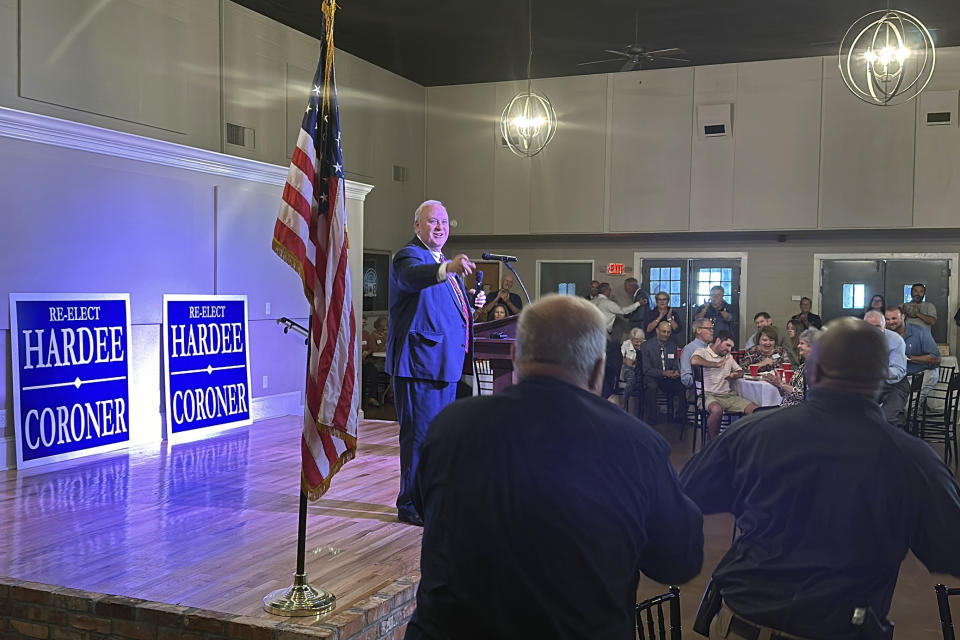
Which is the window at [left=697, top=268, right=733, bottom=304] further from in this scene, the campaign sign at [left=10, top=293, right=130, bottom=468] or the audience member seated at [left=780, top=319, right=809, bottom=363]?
the campaign sign at [left=10, top=293, right=130, bottom=468]

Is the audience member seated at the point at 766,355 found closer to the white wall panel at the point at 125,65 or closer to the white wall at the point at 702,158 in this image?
the white wall at the point at 702,158

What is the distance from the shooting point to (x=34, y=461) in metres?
5.76

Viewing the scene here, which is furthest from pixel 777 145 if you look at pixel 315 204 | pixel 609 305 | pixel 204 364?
pixel 315 204

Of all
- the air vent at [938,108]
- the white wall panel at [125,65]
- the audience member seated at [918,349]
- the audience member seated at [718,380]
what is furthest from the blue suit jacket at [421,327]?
the air vent at [938,108]

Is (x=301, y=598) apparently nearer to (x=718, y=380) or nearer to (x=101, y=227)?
(x=101, y=227)

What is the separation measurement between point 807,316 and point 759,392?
456 cm

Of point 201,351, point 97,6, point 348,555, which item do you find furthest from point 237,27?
point 348,555

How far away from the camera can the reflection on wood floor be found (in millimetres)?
3541

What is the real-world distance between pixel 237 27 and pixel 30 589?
7.44 meters

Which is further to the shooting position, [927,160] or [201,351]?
[927,160]

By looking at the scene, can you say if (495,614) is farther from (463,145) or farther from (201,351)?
(463,145)

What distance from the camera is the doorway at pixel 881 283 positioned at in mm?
11312

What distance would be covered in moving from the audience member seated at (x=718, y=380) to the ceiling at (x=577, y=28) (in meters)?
4.03

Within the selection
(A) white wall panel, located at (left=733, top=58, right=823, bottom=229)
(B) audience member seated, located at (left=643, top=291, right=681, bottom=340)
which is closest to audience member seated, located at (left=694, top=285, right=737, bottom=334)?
(B) audience member seated, located at (left=643, top=291, right=681, bottom=340)
